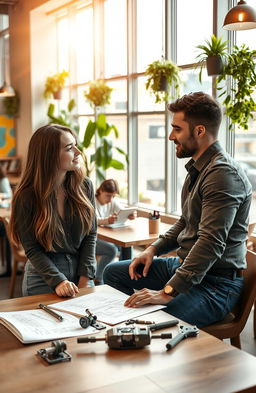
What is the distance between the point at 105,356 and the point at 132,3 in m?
5.65

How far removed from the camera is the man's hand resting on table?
1.87 metres

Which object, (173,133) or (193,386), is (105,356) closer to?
(193,386)

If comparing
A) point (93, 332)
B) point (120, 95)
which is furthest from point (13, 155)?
point (93, 332)

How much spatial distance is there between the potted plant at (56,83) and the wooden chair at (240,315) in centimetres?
611

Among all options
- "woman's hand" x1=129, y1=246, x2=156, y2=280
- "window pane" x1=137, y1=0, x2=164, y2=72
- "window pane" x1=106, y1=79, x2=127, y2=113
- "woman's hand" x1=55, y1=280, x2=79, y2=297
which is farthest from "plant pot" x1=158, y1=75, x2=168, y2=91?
"woman's hand" x1=55, y1=280, x2=79, y2=297

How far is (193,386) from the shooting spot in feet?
4.25

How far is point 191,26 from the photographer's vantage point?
17.7 ft

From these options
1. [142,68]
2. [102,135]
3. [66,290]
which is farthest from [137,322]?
[142,68]

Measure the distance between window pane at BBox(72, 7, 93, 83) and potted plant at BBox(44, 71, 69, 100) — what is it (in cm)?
23

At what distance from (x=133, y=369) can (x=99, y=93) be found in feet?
18.3

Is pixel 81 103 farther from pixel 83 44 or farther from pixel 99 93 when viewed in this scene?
pixel 99 93

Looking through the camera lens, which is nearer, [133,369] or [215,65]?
[133,369]

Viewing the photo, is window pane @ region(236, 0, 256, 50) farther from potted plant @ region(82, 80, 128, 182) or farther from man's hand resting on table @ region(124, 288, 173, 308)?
man's hand resting on table @ region(124, 288, 173, 308)

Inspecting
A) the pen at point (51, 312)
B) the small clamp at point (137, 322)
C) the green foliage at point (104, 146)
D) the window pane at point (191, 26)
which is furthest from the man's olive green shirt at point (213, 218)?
the green foliage at point (104, 146)
